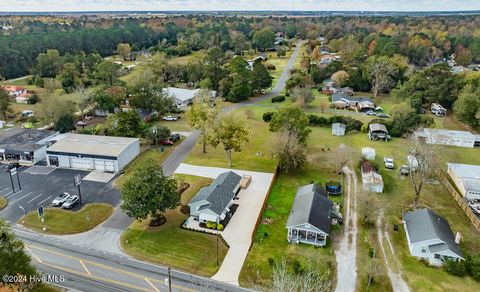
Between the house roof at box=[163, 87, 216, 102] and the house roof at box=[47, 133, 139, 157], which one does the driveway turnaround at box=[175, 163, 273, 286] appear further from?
the house roof at box=[163, 87, 216, 102]

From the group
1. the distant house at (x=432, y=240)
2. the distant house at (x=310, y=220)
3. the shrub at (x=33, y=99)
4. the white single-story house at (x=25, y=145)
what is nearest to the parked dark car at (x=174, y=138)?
the white single-story house at (x=25, y=145)

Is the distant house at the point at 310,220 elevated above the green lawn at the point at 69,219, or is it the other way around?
the distant house at the point at 310,220

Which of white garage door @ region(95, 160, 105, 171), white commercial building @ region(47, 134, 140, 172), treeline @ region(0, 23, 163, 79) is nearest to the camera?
white commercial building @ region(47, 134, 140, 172)

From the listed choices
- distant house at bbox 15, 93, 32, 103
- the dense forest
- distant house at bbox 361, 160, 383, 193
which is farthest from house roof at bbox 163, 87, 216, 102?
the dense forest

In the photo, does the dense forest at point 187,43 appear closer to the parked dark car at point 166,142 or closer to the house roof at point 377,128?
the house roof at point 377,128

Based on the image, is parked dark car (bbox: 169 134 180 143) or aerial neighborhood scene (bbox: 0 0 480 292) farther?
parked dark car (bbox: 169 134 180 143)

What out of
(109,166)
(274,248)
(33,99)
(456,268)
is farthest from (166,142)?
(33,99)

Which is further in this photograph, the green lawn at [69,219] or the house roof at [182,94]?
the house roof at [182,94]
